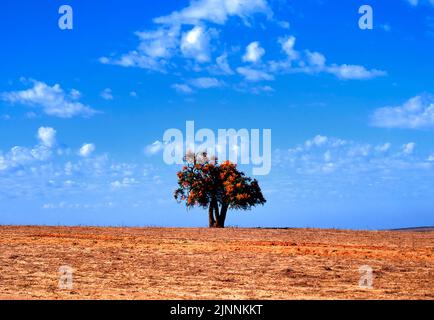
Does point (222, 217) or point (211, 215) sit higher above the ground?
point (211, 215)

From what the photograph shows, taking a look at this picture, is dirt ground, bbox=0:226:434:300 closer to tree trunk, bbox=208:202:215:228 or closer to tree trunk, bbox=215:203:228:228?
tree trunk, bbox=215:203:228:228

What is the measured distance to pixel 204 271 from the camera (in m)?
22.8

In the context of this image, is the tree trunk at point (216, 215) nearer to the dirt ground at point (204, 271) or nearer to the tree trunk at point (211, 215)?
the tree trunk at point (211, 215)

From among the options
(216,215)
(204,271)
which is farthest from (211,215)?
(204,271)

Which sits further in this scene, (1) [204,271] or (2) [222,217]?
(2) [222,217]

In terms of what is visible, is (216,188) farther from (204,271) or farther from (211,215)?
(204,271)

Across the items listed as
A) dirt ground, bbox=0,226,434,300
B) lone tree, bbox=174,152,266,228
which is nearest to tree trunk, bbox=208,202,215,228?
lone tree, bbox=174,152,266,228

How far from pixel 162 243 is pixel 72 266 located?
11.9 m

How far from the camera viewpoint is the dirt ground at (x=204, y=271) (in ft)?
58.4

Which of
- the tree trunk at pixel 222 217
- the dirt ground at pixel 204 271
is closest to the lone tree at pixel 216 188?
the tree trunk at pixel 222 217

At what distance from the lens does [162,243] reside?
35094 millimetres

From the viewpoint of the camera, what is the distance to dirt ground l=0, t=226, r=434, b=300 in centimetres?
1781
